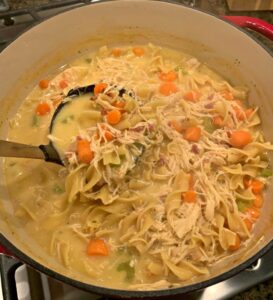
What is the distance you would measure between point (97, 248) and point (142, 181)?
1.14 feet

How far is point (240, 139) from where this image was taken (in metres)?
1.92

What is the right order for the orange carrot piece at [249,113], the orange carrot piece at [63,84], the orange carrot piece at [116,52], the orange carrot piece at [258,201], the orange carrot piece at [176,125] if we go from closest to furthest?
the orange carrot piece at [258,201]
the orange carrot piece at [176,125]
the orange carrot piece at [249,113]
the orange carrot piece at [63,84]
the orange carrot piece at [116,52]

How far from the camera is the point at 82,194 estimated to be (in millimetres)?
1747

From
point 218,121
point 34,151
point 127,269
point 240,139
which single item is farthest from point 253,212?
point 34,151

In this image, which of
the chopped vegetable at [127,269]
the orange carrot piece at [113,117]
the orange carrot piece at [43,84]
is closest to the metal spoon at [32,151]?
the orange carrot piece at [113,117]

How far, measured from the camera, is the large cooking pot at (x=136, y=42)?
201 centimetres

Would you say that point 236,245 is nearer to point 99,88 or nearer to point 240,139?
point 240,139

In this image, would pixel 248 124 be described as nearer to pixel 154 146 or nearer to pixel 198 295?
pixel 154 146

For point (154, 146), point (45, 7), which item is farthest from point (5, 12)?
point (154, 146)

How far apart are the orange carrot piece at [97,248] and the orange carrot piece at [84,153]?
1.09 ft

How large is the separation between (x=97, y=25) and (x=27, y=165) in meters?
0.87

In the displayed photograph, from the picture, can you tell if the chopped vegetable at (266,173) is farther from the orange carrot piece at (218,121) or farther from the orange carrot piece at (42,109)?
the orange carrot piece at (42,109)

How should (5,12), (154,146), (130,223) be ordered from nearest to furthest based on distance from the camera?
(130,223), (154,146), (5,12)

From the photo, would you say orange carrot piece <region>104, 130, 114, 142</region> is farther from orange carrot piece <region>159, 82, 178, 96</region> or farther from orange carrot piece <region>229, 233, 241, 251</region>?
orange carrot piece <region>229, 233, 241, 251</region>
